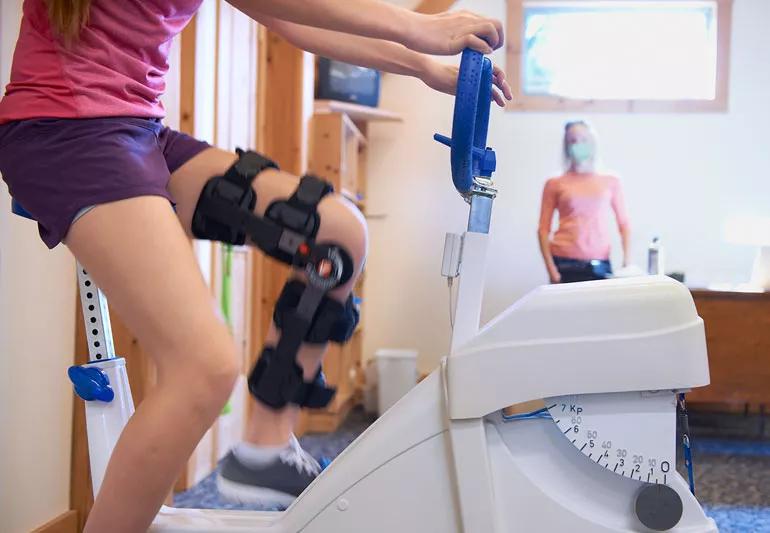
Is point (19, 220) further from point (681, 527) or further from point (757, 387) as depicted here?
point (757, 387)

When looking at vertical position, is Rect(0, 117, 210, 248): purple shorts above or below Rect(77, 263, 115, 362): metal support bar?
above

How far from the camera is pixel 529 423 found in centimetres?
109

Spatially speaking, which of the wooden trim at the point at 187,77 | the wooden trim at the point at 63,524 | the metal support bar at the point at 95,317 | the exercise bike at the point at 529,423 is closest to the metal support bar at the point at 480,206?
the exercise bike at the point at 529,423

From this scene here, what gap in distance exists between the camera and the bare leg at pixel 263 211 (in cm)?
112

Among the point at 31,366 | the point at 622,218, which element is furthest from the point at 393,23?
the point at 622,218

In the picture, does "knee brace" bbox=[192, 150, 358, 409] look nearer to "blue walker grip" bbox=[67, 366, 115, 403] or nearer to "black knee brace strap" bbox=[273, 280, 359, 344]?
"black knee brace strap" bbox=[273, 280, 359, 344]

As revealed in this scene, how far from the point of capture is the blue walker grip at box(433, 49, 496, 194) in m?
1.07

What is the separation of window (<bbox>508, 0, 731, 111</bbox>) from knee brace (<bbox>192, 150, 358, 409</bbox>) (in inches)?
146

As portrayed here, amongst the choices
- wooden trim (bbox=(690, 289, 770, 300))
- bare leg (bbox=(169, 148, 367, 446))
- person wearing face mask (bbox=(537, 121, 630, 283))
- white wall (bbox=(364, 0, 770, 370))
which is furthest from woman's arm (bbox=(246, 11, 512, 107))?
white wall (bbox=(364, 0, 770, 370))

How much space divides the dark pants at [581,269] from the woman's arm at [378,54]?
2739mm

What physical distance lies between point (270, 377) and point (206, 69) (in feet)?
5.49

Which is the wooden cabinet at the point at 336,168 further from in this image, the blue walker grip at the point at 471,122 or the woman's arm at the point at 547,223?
the blue walker grip at the point at 471,122

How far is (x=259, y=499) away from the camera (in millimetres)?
1152

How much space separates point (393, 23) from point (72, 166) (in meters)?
0.44
